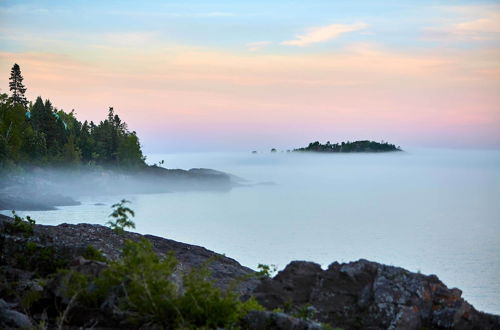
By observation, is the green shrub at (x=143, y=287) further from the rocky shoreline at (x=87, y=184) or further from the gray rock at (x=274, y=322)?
the rocky shoreline at (x=87, y=184)

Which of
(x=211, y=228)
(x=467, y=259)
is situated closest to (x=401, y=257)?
(x=467, y=259)

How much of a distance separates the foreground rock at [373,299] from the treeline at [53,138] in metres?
93.0

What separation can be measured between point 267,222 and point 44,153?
52516 millimetres

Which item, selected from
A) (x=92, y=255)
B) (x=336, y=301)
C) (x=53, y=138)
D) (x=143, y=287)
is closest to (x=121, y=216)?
(x=92, y=255)

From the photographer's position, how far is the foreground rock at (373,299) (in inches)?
458

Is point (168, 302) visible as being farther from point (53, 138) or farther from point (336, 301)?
point (53, 138)

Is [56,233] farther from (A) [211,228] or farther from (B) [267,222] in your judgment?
(B) [267,222]

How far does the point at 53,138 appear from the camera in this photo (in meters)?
123

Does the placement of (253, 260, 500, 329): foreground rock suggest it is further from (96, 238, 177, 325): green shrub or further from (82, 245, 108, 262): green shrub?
(82, 245, 108, 262): green shrub

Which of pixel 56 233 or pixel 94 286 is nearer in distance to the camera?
pixel 94 286

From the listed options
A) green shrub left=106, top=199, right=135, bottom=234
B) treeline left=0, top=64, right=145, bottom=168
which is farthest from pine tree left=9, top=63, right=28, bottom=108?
green shrub left=106, top=199, right=135, bottom=234

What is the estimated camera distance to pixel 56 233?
19.1 metres

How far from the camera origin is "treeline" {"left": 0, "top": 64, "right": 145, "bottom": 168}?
10106 cm

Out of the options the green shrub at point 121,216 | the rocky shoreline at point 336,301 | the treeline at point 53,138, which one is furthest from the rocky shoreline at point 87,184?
the rocky shoreline at point 336,301
